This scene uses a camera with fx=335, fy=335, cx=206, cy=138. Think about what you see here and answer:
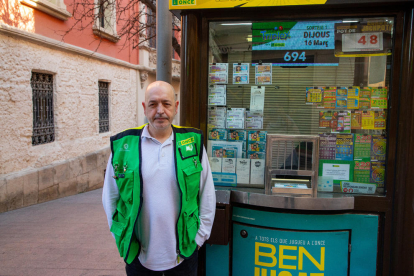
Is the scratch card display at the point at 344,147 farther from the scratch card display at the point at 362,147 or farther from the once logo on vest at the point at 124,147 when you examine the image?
the once logo on vest at the point at 124,147

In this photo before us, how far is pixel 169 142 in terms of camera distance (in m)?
2.01

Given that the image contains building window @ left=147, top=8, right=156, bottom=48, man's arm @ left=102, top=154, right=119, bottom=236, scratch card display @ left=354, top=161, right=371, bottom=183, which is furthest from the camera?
building window @ left=147, top=8, right=156, bottom=48

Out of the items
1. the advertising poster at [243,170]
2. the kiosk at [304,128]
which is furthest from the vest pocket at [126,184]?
the advertising poster at [243,170]

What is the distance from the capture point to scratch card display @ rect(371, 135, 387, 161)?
2.61m

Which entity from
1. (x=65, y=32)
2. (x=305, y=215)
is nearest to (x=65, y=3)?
(x=65, y=32)

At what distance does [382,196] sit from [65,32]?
7.47 metres

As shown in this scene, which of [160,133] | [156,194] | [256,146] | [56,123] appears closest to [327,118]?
[256,146]

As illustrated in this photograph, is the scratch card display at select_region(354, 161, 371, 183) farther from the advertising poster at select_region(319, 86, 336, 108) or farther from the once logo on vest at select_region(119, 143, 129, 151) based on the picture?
the once logo on vest at select_region(119, 143, 129, 151)

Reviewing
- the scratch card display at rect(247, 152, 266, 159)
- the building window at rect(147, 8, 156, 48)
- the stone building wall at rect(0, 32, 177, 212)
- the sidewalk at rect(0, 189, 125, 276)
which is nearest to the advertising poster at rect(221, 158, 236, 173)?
the scratch card display at rect(247, 152, 266, 159)

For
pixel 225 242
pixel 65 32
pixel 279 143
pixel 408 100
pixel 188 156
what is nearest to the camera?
pixel 188 156

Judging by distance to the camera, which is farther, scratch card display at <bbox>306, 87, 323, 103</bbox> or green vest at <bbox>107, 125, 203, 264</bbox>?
scratch card display at <bbox>306, 87, 323, 103</bbox>

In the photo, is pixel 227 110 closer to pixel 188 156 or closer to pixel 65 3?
pixel 188 156

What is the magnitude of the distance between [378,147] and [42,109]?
654 centimetres

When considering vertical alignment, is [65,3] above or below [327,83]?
above
